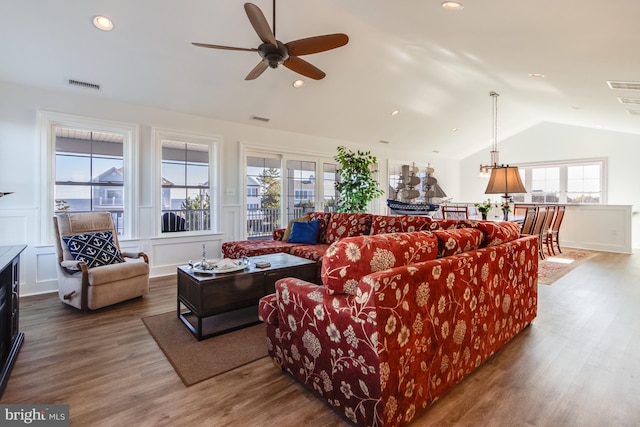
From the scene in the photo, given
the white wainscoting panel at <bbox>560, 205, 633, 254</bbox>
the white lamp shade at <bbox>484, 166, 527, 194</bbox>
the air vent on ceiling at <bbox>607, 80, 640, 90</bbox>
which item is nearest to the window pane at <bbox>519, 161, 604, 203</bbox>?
the white wainscoting panel at <bbox>560, 205, 633, 254</bbox>

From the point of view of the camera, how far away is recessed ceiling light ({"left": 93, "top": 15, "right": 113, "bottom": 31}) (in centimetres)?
310

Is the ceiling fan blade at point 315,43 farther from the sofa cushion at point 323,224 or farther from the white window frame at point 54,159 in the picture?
the white window frame at point 54,159

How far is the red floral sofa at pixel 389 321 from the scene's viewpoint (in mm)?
1505

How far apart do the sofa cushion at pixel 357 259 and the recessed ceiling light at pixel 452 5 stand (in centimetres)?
219

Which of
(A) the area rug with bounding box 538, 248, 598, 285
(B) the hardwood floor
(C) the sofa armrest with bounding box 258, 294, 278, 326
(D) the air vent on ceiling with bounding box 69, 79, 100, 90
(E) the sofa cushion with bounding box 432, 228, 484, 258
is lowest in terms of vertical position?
(B) the hardwood floor

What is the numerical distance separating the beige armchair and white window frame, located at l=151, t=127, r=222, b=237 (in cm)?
75

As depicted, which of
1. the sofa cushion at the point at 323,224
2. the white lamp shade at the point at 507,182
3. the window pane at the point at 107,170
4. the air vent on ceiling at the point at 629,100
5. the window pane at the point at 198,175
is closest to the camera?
the white lamp shade at the point at 507,182

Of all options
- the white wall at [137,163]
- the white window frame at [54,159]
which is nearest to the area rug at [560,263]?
the white wall at [137,163]

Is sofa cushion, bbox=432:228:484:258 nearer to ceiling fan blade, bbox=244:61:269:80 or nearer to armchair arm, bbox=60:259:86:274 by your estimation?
ceiling fan blade, bbox=244:61:269:80

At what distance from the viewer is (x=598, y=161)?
7625 millimetres

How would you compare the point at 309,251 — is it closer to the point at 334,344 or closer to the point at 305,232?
the point at 305,232

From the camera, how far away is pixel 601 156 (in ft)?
24.7

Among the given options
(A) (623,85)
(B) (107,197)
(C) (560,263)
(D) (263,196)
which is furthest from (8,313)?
(C) (560,263)

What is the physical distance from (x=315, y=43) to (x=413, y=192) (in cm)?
651
